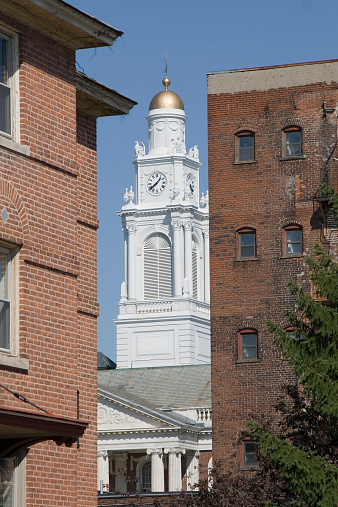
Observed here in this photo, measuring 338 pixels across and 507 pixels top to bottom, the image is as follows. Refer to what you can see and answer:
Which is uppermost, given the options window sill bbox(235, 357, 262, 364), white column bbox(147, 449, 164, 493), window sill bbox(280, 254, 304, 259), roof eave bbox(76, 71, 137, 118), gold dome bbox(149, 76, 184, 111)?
gold dome bbox(149, 76, 184, 111)

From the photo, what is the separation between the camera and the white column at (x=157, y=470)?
87938mm

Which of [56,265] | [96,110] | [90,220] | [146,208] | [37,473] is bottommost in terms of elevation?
[37,473]

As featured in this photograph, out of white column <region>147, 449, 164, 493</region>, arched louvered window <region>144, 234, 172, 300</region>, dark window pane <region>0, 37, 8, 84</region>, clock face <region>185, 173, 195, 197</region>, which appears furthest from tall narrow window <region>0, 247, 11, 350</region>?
clock face <region>185, 173, 195, 197</region>

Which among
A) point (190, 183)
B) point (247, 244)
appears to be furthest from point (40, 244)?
point (190, 183)

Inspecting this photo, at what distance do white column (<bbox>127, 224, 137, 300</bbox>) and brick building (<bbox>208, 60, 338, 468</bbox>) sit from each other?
277 feet

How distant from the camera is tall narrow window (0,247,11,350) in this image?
1973 centimetres

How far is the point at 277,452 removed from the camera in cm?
2920

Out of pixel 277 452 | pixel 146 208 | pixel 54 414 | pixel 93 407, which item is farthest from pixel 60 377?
pixel 146 208

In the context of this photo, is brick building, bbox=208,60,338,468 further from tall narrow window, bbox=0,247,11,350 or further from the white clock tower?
the white clock tower

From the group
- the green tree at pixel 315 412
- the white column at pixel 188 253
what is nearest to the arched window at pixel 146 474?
the white column at pixel 188 253

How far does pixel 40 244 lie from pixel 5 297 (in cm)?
106

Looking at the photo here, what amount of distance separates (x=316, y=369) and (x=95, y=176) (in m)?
7.23

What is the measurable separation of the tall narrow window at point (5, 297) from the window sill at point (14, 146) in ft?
4.78

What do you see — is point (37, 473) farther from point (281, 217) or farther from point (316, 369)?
point (281, 217)
